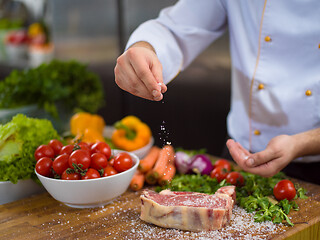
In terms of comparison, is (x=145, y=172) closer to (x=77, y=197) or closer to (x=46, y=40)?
(x=77, y=197)

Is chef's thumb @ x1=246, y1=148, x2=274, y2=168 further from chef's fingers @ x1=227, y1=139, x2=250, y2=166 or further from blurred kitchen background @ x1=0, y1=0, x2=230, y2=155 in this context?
blurred kitchen background @ x1=0, y1=0, x2=230, y2=155

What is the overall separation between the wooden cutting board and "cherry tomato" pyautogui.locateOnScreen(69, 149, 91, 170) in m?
0.14

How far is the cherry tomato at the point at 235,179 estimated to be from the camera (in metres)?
1.29

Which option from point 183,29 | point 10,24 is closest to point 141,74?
point 183,29

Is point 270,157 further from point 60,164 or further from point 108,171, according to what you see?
point 60,164

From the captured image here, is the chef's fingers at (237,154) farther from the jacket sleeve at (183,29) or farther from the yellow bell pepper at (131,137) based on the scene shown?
the yellow bell pepper at (131,137)

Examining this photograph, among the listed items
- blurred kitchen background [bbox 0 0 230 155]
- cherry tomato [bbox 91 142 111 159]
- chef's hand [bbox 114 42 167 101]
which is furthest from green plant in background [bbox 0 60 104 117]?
chef's hand [bbox 114 42 167 101]

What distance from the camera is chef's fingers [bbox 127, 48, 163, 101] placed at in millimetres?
1076

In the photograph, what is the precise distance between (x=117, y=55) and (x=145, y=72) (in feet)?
6.63

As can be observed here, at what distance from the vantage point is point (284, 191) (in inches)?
45.7

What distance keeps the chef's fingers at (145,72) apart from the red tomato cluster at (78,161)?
26 cm

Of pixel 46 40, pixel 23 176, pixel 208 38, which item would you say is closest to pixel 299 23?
pixel 208 38

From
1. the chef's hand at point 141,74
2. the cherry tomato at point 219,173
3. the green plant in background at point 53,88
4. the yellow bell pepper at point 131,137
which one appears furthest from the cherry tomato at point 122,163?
the green plant in background at point 53,88

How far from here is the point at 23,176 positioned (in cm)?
125
